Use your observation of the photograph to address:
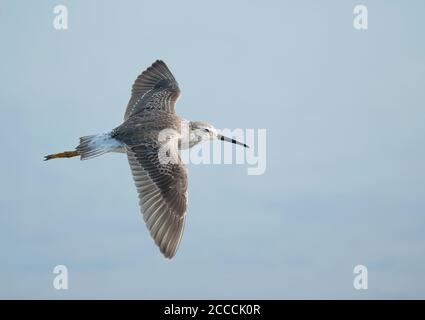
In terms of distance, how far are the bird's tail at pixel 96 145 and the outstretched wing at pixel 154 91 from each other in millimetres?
1854

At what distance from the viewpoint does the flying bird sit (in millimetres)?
13008

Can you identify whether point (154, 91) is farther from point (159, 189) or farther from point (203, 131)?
point (159, 189)

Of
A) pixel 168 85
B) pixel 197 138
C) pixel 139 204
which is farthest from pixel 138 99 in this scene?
pixel 139 204

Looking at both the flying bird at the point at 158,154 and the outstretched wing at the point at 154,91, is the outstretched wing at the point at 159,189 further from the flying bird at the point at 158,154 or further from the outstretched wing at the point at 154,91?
the outstretched wing at the point at 154,91

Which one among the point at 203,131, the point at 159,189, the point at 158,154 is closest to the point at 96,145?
the point at 158,154

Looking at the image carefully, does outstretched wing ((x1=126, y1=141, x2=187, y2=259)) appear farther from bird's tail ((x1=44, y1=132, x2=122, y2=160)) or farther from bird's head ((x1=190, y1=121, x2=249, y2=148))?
bird's head ((x1=190, y1=121, x2=249, y2=148))

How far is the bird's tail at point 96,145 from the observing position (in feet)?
46.1

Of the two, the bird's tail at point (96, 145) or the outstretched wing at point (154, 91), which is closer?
the bird's tail at point (96, 145)

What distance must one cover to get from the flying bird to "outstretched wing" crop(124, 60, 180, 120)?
5 cm

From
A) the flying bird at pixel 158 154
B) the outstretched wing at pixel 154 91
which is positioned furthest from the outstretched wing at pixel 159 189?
the outstretched wing at pixel 154 91

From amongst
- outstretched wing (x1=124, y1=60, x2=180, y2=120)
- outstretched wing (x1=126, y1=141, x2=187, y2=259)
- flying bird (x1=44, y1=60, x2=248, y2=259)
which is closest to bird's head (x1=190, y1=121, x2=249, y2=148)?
flying bird (x1=44, y1=60, x2=248, y2=259)

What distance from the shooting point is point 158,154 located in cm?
1370

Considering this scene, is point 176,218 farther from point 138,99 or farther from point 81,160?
point 138,99

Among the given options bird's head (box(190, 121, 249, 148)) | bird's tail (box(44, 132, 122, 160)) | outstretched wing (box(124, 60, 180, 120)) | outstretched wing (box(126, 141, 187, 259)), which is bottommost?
outstretched wing (box(126, 141, 187, 259))
